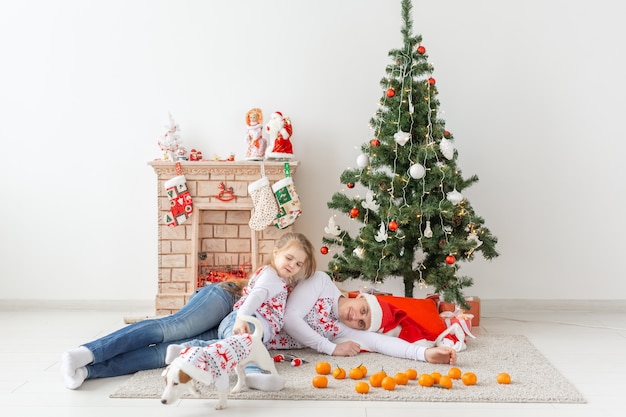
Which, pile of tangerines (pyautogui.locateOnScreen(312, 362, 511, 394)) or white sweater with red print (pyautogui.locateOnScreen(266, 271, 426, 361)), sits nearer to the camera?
pile of tangerines (pyautogui.locateOnScreen(312, 362, 511, 394))

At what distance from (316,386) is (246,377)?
0.26 m

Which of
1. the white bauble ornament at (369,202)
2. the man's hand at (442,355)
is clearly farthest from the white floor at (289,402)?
the white bauble ornament at (369,202)

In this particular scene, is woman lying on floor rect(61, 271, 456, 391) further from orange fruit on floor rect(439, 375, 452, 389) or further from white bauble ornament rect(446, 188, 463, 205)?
white bauble ornament rect(446, 188, 463, 205)

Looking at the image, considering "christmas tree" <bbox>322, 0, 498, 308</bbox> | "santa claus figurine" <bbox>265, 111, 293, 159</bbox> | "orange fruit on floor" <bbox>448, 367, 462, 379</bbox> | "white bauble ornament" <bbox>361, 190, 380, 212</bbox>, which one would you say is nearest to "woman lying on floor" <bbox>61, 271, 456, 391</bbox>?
"orange fruit on floor" <bbox>448, 367, 462, 379</bbox>

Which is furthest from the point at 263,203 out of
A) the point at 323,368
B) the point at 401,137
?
the point at 323,368

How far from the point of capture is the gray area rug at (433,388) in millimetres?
2553

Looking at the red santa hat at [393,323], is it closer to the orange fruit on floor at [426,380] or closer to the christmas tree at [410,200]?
the christmas tree at [410,200]

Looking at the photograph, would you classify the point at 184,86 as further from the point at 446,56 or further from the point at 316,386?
the point at 316,386

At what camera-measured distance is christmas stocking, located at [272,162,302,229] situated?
3.97 m

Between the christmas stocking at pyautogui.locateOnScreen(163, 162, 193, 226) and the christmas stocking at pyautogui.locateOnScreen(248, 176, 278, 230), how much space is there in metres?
0.36

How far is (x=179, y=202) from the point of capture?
3986 mm

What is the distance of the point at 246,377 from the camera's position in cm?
261

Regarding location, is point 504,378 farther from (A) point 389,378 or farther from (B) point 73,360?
(B) point 73,360

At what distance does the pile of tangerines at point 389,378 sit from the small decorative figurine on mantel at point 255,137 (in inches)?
60.3
